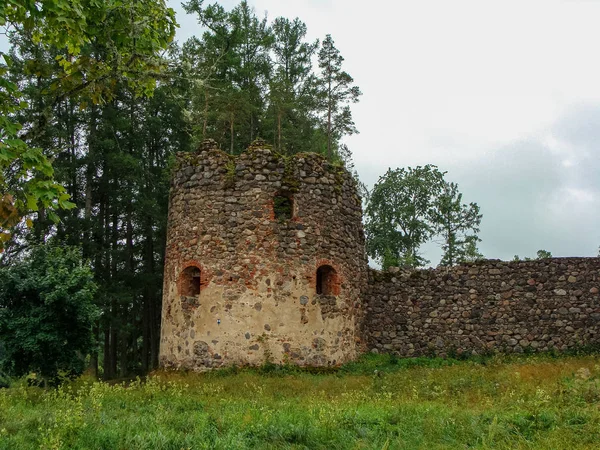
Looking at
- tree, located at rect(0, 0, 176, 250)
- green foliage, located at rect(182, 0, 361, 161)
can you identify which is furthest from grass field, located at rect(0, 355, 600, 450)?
green foliage, located at rect(182, 0, 361, 161)

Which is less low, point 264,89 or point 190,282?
point 264,89

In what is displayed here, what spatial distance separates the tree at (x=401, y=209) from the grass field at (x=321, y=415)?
2086 cm

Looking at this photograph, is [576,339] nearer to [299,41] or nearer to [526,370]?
[526,370]

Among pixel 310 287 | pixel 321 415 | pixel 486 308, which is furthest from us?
pixel 486 308

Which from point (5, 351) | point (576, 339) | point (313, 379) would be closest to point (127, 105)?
point (5, 351)

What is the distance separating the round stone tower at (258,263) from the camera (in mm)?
12695

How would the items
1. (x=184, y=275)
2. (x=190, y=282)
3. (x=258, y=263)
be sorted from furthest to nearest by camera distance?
(x=190, y=282)
(x=184, y=275)
(x=258, y=263)

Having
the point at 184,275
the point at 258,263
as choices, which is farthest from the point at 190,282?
the point at 258,263

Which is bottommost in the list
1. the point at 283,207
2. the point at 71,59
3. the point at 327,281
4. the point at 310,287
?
the point at 310,287

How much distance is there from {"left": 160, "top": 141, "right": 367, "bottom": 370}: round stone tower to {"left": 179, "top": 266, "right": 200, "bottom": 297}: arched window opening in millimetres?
24

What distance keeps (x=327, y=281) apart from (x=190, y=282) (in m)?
3.32

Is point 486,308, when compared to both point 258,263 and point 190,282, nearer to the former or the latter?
point 258,263

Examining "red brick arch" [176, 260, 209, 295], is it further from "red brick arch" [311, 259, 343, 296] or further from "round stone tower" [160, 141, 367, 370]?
"red brick arch" [311, 259, 343, 296]

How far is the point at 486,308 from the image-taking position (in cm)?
1527
